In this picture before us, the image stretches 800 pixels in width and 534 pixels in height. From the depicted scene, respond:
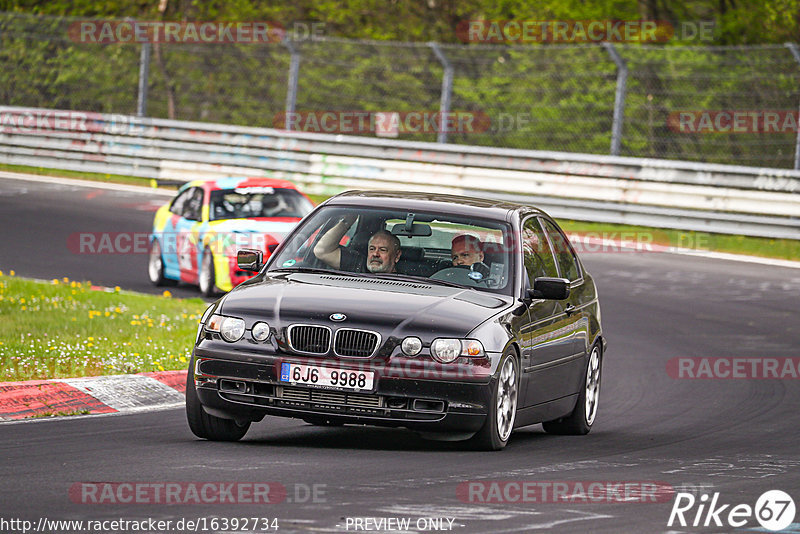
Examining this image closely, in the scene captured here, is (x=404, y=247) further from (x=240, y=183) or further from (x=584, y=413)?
(x=240, y=183)

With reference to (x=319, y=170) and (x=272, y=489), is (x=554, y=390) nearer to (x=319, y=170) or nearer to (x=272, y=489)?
(x=272, y=489)

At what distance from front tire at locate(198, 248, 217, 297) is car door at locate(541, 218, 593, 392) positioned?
24.6 feet

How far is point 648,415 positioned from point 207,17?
31116mm

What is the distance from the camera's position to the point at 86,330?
12969mm

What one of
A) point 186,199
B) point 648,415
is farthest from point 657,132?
point 648,415

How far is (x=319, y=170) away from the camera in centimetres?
→ 2681

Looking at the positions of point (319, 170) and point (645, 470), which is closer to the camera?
point (645, 470)

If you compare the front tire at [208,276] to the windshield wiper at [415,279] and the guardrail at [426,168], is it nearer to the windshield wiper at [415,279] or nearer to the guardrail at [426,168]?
the guardrail at [426,168]

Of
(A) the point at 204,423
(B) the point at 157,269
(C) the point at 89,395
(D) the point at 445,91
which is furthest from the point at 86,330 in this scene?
(D) the point at 445,91

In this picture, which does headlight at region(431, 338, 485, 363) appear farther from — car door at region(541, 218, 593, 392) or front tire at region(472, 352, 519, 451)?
car door at region(541, 218, 593, 392)

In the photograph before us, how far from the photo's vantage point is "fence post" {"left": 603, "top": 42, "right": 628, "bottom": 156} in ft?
77.6

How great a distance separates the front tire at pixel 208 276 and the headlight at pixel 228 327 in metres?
9.02

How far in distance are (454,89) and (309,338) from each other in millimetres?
20047

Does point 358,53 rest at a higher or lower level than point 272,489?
higher
